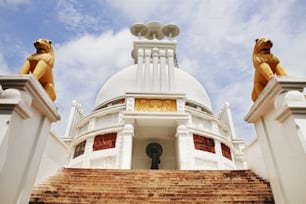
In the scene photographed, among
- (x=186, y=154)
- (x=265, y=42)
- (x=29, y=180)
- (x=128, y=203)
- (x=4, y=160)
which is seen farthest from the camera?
(x=186, y=154)

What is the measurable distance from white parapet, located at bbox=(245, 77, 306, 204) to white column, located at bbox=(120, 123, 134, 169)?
23.8ft

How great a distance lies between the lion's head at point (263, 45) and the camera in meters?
4.60

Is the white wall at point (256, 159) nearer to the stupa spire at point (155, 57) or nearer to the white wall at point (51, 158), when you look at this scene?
the white wall at point (51, 158)

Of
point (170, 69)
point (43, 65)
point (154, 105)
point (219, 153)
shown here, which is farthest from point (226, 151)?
point (43, 65)

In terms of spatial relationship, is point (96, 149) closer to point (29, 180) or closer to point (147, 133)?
point (147, 133)

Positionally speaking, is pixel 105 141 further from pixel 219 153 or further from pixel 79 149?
pixel 219 153

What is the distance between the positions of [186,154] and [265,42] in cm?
750

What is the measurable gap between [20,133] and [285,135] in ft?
14.2

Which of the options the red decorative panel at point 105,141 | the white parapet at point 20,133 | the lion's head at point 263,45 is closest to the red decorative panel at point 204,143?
the red decorative panel at point 105,141

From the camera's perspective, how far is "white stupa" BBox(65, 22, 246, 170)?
11820 millimetres

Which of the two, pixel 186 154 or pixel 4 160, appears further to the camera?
pixel 186 154

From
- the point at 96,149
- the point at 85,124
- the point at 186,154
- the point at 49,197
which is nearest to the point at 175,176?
the point at 49,197

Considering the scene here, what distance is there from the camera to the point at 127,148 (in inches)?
435

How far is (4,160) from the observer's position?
9.92ft
